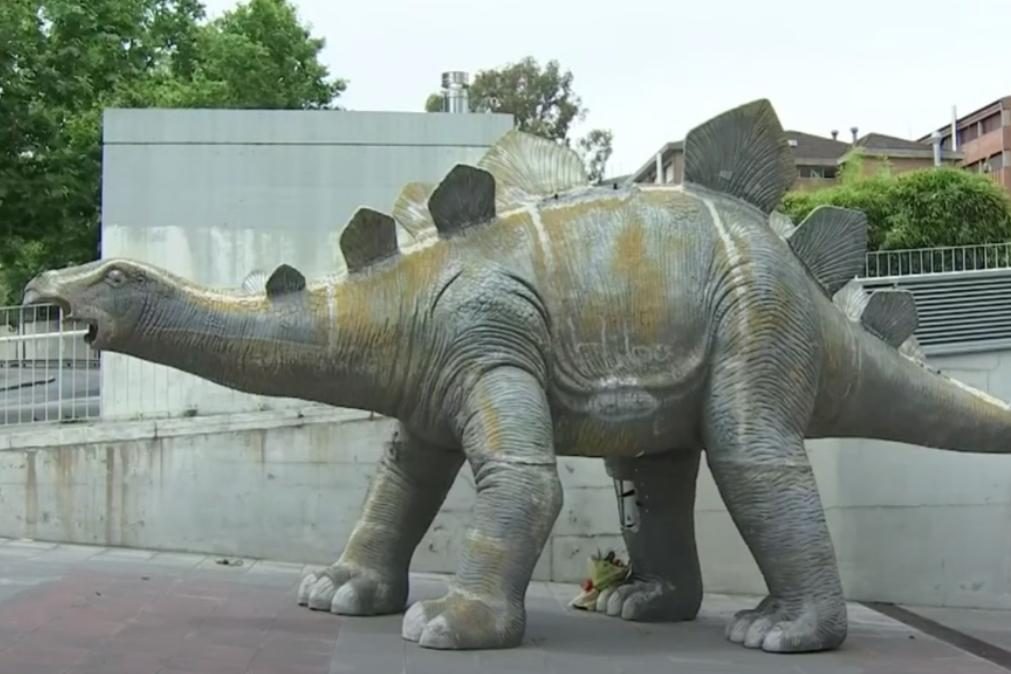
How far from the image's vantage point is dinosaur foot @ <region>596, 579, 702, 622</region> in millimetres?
7270

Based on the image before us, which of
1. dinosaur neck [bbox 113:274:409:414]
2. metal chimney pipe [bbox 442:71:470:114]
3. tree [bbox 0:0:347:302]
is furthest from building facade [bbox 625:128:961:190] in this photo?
dinosaur neck [bbox 113:274:409:414]

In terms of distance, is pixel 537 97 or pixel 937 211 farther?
pixel 537 97

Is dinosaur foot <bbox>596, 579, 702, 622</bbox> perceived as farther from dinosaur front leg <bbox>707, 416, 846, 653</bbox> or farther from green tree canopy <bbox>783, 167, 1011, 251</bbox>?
green tree canopy <bbox>783, 167, 1011, 251</bbox>

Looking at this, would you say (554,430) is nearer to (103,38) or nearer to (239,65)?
(103,38)

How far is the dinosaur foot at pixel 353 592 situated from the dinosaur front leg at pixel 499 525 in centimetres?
92

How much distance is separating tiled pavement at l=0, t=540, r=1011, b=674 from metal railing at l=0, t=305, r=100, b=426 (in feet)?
8.54

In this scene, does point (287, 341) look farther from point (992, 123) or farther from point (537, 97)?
→ point (992, 123)

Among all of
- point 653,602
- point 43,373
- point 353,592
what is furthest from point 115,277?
point 43,373

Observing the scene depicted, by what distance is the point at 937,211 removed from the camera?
16422 mm

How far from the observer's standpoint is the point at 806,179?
41719 mm

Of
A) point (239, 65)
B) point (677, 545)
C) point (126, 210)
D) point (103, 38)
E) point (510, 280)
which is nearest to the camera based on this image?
point (510, 280)

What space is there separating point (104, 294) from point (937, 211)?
1313 cm

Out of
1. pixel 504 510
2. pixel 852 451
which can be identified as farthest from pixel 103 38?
pixel 504 510

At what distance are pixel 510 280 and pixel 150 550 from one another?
5.16m
